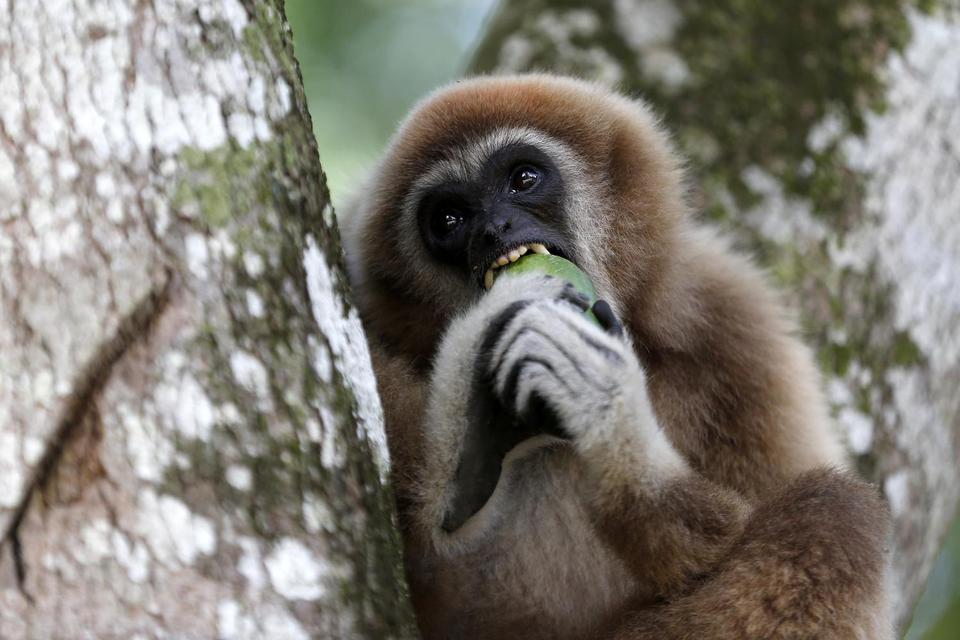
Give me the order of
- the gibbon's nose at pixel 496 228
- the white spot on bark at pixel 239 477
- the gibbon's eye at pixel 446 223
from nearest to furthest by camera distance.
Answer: the white spot on bark at pixel 239 477
the gibbon's nose at pixel 496 228
the gibbon's eye at pixel 446 223

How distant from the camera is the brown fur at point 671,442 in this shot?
139 inches

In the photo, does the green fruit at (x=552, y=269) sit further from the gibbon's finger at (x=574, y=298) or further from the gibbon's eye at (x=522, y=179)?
the gibbon's eye at (x=522, y=179)

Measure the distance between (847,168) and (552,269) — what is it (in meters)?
2.54

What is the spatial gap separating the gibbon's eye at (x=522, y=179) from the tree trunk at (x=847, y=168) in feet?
4.26

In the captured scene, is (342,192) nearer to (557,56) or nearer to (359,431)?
(557,56)

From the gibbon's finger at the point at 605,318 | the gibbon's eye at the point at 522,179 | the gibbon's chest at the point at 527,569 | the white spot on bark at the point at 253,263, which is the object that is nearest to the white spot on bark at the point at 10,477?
the white spot on bark at the point at 253,263

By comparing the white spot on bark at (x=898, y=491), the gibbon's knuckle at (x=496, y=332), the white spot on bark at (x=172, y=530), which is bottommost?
the white spot on bark at (x=172, y=530)

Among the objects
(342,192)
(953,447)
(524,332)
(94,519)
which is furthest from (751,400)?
(94,519)

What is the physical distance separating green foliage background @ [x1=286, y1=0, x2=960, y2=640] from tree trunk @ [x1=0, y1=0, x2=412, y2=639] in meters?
6.69

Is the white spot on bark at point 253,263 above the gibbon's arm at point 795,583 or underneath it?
above

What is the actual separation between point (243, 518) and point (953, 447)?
4619mm

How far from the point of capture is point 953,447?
566 cm

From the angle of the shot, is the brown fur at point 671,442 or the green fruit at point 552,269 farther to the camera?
the green fruit at point 552,269

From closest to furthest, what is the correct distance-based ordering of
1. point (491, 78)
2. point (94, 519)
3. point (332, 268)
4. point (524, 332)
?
point (94, 519) → point (332, 268) → point (524, 332) → point (491, 78)
